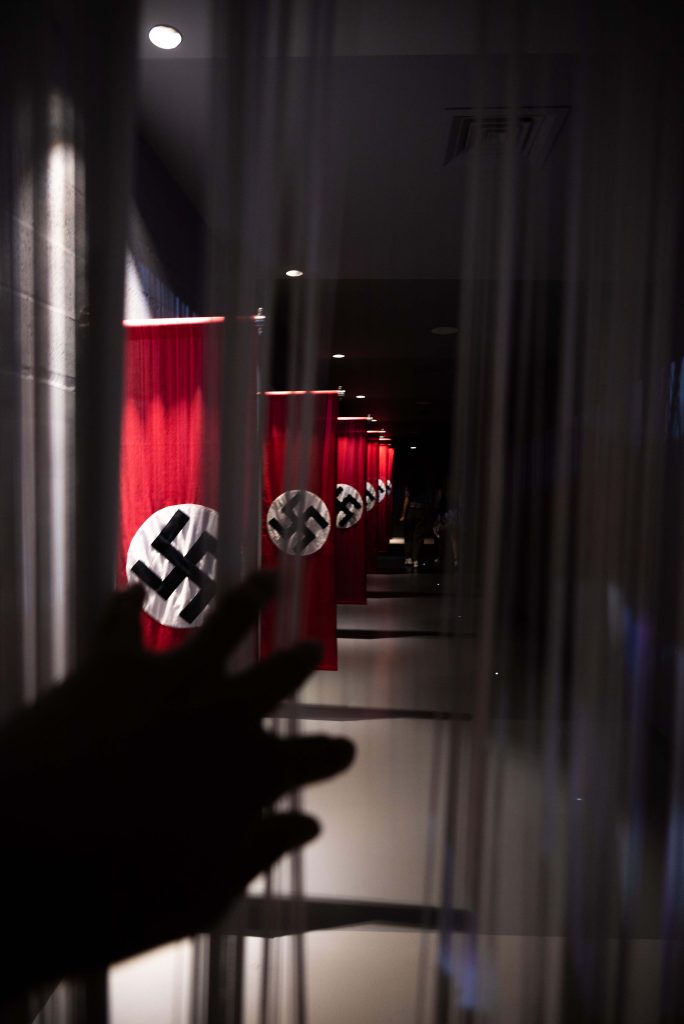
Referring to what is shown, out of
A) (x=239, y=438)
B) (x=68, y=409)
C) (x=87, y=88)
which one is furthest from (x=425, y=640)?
(x=87, y=88)

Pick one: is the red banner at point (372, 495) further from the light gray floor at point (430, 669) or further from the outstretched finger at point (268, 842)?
the outstretched finger at point (268, 842)

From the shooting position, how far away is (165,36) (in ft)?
4.14

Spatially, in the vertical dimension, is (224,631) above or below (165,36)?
below

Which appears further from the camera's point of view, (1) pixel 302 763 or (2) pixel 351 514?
(2) pixel 351 514

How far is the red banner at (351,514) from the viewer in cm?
540

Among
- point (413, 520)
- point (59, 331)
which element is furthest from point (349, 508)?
point (59, 331)

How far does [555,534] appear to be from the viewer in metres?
0.90

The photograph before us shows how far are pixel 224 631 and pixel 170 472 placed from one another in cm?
63

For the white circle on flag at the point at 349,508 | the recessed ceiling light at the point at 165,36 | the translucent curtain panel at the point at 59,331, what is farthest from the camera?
the white circle on flag at the point at 349,508

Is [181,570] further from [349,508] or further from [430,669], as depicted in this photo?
[349,508]

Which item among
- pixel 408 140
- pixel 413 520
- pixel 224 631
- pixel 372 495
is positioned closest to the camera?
pixel 224 631

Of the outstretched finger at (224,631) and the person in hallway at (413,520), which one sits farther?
the person in hallway at (413,520)

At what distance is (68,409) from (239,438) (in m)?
0.27

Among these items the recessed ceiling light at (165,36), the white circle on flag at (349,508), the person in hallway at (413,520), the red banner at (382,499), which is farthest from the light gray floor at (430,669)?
the red banner at (382,499)
